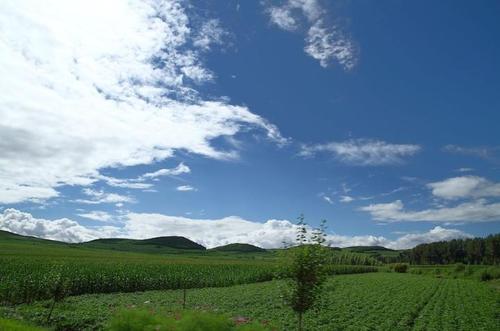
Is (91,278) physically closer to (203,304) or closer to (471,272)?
(203,304)

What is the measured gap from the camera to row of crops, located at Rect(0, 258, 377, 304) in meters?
30.5

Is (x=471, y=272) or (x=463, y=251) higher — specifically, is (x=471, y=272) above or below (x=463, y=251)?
below

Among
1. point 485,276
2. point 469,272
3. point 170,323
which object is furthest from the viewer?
point 469,272

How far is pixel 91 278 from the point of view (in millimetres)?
37844

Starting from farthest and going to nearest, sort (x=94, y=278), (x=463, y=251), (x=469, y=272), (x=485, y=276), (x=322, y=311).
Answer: (x=463, y=251), (x=469, y=272), (x=485, y=276), (x=94, y=278), (x=322, y=311)

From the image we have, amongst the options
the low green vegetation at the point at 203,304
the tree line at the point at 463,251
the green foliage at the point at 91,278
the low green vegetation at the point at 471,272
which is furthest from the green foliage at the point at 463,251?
the low green vegetation at the point at 203,304

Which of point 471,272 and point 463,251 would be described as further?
point 463,251

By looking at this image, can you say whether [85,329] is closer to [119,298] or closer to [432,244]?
[119,298]

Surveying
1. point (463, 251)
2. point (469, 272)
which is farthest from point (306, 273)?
point (463, 251)

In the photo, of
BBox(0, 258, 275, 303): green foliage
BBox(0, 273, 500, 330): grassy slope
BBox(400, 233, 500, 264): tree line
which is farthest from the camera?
BBox(400, 233, 500, 264): tree line

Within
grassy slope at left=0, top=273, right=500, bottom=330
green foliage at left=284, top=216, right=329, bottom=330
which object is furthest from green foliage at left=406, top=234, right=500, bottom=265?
green foliage at left=284, top=216, right=329, bottom=330

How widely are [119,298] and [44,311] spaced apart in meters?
11.3

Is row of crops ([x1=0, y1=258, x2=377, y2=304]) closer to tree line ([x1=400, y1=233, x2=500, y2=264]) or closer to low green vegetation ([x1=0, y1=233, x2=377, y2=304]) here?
low green vegetation ([x1=0, y1=233, x2=377, y2=304])

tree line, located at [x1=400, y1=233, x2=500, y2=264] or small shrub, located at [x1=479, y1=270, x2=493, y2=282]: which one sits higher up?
tree line, located at [x1=400, y1=233, x2=500, y2=264]
